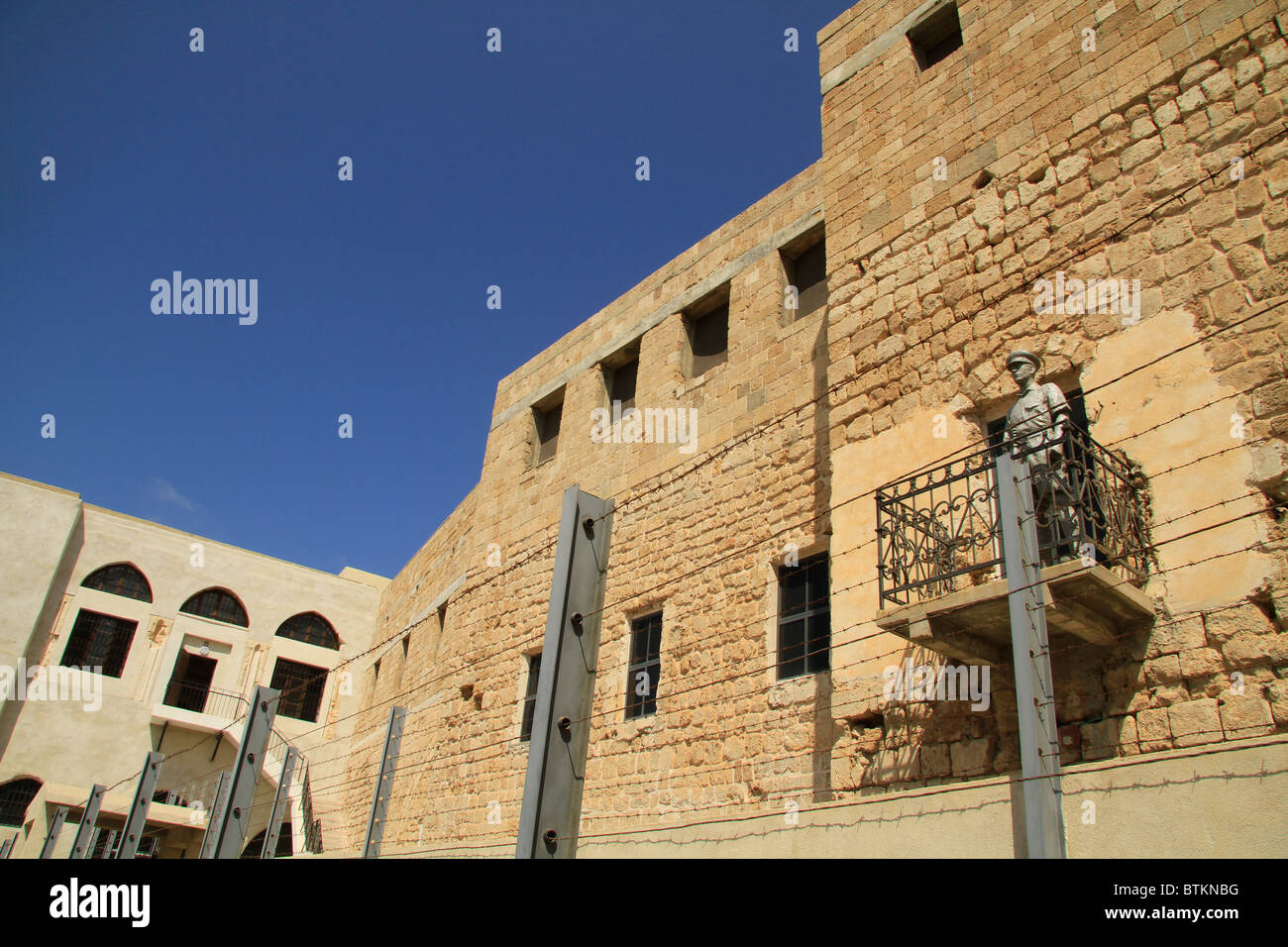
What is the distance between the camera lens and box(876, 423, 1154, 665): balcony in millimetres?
4488

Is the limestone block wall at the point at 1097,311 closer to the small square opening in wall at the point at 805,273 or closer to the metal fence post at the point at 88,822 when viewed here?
the small square opening in wall at the point at 805,273

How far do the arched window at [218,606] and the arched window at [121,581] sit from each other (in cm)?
105

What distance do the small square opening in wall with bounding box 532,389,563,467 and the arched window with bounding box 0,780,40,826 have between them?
1472 cm

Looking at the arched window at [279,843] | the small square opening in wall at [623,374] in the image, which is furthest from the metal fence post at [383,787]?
the arched window at [279,843]

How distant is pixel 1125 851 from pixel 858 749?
7.46 feet

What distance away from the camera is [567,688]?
402cm

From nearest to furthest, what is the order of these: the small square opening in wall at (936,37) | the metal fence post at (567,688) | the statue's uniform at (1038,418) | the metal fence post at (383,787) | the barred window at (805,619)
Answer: the metal fence post at (567,688), the statue's uniform at (1038,418), the metal fence post at (383,787), the barred window at (805,619), the small square opening in wall at (936,37)

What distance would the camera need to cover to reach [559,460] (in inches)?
477

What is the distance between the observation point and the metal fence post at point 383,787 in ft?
22.6

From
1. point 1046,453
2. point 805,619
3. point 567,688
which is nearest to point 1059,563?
point 1046,453

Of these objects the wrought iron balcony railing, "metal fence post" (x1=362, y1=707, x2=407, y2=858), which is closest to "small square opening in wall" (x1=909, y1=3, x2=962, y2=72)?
the wrought iron balcony railing

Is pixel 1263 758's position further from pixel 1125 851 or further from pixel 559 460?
pixel 559 460

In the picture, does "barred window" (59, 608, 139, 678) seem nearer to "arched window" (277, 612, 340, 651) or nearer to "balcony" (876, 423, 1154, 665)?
"arched window" (277, 612, 340, 651)

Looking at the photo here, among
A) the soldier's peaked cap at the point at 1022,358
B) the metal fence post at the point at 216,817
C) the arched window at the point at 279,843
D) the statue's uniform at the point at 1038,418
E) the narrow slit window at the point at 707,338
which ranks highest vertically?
the narrow slit window at the point at 707,338
